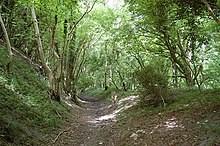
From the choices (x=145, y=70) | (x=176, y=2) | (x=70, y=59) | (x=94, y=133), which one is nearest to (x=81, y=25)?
(x=70, y=59)

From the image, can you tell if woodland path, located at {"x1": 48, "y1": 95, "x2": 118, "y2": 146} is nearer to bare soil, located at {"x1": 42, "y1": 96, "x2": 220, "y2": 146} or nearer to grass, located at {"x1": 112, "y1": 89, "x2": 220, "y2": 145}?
bare soil, located at {"x1": 42, "y1": 96, "x2": 220, "y2": 146}

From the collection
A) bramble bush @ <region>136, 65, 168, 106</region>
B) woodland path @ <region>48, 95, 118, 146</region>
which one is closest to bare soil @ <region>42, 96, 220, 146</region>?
woodland path @ <region>48, 95, 118, 146</region>

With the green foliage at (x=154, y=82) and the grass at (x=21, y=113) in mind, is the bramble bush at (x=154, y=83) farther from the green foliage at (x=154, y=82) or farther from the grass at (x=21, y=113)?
the grass at (x=21, y=113)

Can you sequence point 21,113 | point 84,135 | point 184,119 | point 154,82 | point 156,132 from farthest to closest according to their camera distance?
point 154,82 < point 84,135 < point 21,113 < point 184,119 < point 156,132

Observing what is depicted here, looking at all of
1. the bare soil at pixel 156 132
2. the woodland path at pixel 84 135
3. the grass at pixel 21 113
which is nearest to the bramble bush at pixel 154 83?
the bare soil at pixel 156 132

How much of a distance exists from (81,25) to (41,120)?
37.7ft

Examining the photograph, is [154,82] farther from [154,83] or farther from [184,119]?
→ [184,119]

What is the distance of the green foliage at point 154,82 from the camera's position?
37.4 ft

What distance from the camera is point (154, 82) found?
11.4 metres

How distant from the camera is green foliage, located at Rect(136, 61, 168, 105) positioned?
448 inches

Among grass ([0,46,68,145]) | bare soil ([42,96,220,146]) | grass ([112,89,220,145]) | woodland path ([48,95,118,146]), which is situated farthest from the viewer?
woodland path ([48,95,118,146])

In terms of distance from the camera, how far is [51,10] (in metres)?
11.3

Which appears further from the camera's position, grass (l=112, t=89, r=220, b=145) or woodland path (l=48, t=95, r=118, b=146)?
woodland path (l=48, t=95, r=118, b=146)

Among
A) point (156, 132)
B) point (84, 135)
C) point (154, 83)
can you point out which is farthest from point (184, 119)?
point (84, 135)
